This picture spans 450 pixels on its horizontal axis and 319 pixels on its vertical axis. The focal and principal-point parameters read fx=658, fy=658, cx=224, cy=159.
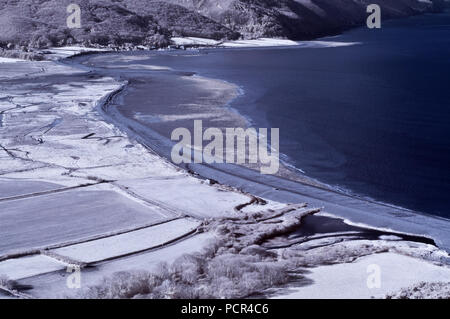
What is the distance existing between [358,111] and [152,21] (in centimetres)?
3666

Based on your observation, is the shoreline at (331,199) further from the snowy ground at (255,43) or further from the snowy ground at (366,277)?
the snowy ground at (255,43)

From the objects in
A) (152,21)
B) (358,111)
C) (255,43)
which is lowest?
(358,111)

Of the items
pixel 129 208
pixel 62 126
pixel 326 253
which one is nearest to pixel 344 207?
pixel 326 253

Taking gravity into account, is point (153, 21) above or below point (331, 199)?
above

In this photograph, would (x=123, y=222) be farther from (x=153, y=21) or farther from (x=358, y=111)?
(x=153, y=21)

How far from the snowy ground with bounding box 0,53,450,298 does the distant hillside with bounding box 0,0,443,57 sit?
3184 centimetres

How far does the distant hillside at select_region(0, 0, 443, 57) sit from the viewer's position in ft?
163

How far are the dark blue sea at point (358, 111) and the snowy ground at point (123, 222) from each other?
3.17 metres

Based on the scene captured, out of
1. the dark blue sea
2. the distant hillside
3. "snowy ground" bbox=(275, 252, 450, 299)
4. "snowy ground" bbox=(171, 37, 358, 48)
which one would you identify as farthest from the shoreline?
"snowy ground" bbox=(171, 37, 358, 48)

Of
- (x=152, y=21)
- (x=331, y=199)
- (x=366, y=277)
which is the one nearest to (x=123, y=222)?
(x=331, y=199)

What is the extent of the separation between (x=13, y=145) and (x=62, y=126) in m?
2.78

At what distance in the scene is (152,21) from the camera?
56688 millimetres

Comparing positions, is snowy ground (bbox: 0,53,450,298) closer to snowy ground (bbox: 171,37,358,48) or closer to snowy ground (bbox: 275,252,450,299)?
snowy ground (bbox: 275,252,450,299)

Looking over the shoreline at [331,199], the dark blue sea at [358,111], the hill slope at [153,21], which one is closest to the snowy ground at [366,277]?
the shoreline at [331,199]
